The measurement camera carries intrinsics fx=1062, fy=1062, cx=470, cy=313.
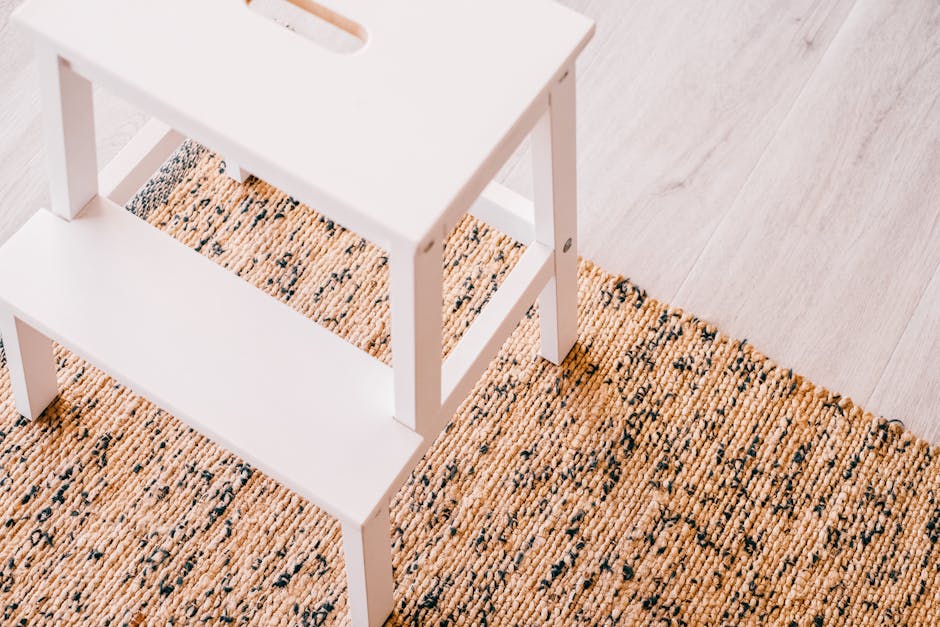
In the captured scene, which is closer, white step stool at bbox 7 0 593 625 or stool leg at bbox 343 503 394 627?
white step stool at bbox 7 0 593 625

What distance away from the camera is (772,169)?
1.38 metres

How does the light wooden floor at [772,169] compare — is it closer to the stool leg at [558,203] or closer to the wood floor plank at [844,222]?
the wood floor plank at [844,222]

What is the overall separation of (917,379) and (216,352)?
2.66 ft

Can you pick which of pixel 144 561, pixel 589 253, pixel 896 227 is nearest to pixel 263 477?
pixel 144 561

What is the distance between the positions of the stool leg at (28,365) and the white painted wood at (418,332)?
41cm

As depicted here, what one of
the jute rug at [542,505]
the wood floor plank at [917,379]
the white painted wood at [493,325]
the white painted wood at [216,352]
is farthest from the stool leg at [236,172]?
the wood floor plank at [917,379]

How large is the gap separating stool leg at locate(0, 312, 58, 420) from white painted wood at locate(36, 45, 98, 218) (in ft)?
0.48

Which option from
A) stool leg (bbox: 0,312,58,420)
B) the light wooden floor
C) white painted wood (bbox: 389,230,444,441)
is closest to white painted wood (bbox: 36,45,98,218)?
stool leg (bbox: 0,312,58,420)

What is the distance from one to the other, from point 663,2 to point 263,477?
2.88 ft

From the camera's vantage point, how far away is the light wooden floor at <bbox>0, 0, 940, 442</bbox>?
128 centimetres

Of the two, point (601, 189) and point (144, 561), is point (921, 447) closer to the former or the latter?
point (601, 189)

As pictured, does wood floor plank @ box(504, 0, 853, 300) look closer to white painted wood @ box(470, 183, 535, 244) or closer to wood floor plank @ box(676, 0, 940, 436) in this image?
wood floor plank @ box(676, 0, 940, 436)

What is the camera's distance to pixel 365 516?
857mm

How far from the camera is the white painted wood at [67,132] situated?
0.84 m
